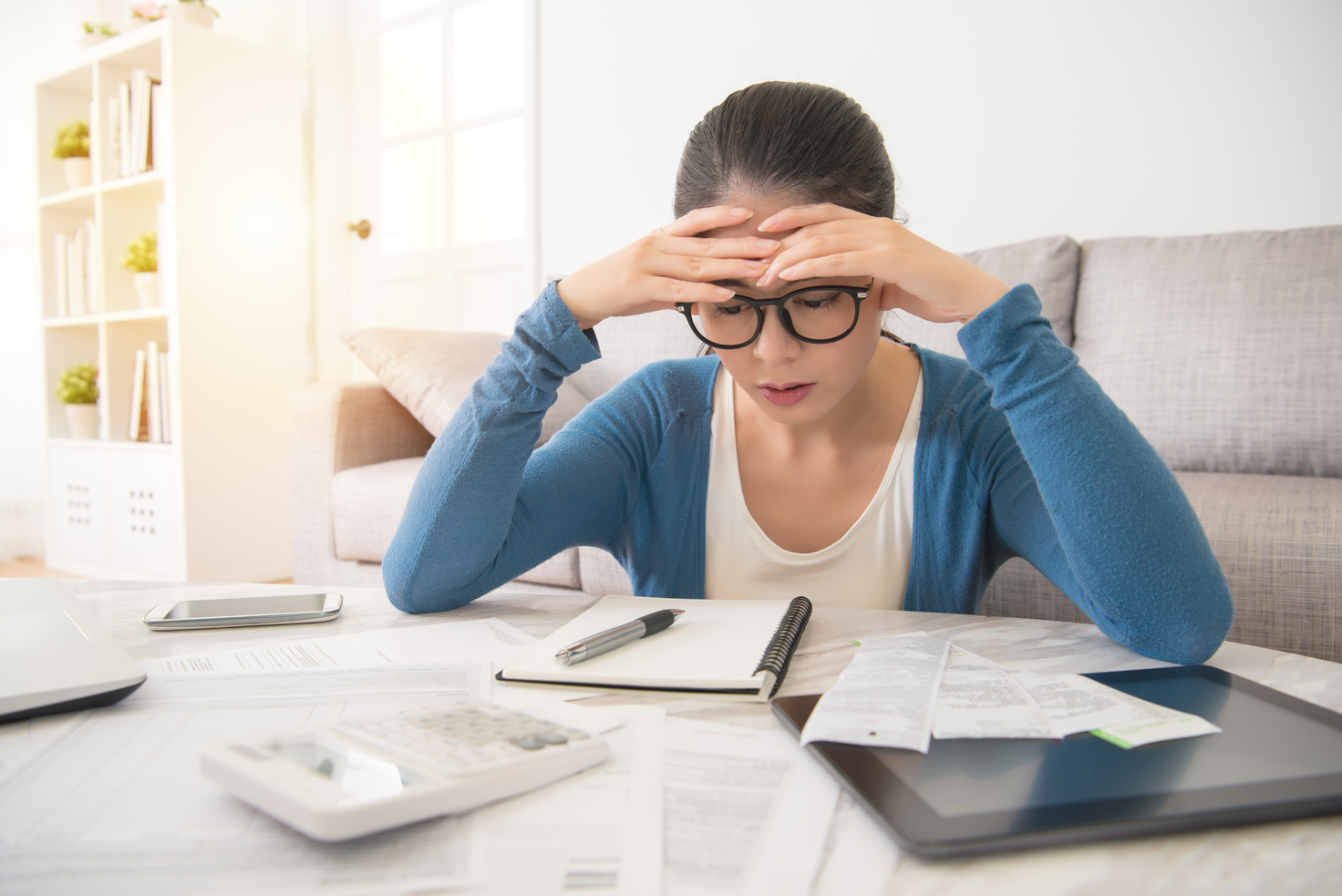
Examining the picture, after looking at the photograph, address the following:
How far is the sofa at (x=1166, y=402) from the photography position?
117 centimetres

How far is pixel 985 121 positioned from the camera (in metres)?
2.17

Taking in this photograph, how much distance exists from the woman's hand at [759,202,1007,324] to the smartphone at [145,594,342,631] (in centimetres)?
52

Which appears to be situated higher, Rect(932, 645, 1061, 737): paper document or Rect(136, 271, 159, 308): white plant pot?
Rect(136, 271, 159, 308): white plant pot

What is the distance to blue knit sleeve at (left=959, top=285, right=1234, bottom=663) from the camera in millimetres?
644

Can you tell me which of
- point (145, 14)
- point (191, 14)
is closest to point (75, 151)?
point (145, 14)

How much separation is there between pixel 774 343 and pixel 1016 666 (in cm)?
38

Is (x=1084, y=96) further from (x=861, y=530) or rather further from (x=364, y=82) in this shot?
(x=364, y=82)

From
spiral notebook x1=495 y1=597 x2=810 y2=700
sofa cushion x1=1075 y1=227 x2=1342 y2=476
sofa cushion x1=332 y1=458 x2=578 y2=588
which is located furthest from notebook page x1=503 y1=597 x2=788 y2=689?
sofa cushion x1=1075 y1=227 x2=1342 y2=476

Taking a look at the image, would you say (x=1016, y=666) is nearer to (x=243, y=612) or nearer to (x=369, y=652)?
(x=369, y=652)

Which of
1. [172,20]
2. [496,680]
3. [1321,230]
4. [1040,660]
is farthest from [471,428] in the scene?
[172,20]

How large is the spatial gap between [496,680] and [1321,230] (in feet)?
5.84

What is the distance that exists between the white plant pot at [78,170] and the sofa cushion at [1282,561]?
3605 mm

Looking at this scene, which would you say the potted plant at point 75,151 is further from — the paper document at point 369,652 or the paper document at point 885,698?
the paper document at point 885,698

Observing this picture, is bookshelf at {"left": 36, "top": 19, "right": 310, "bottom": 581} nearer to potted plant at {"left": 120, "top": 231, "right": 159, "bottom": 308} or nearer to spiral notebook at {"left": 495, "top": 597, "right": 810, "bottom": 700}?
potted plant at {"left": 120, "top": 231, "right": 159, "bottom": 308}
